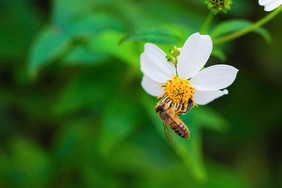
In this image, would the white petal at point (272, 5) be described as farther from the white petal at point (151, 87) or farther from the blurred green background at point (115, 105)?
the white petal at point (151, 87)

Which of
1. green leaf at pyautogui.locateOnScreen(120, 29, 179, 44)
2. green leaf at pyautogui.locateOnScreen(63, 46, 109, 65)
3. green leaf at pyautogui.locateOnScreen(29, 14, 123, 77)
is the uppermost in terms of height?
green leaf at pyautogui.locateOnScreen(29, 14, 123, 77)

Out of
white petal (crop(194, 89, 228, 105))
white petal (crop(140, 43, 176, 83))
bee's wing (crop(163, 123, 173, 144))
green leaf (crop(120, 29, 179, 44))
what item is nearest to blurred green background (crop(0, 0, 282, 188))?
green leaf (crop(120, 29, 179, 44))

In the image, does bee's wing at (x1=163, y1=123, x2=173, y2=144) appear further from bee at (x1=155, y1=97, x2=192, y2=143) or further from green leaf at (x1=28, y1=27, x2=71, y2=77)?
green leaf at (x1=28, y1=27, x2=71, y2=77)

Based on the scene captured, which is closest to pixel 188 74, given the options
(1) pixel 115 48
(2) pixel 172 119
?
(2) pixel 172 119

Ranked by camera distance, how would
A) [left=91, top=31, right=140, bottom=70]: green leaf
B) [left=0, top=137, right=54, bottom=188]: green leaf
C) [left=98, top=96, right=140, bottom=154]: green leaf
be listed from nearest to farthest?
[left=91, top=31, right=140, bottom=70]: green leaf → [left=98, top=96, right=140, bottom=154]: green leaf → [left=0, top=137, right=54, bottom=188]: green leaf

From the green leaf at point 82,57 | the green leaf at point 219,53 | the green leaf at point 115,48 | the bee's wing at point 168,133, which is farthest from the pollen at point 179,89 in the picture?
the green leaf at point 82,57

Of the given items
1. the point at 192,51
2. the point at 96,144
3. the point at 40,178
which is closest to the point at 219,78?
the point at 192,51

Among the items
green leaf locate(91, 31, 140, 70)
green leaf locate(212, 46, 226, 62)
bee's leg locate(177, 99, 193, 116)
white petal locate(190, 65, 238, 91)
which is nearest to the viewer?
white petal locate(190, 65, 238, 91)

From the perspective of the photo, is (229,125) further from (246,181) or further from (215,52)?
(215,52)

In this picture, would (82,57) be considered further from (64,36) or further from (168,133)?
(168,133)
